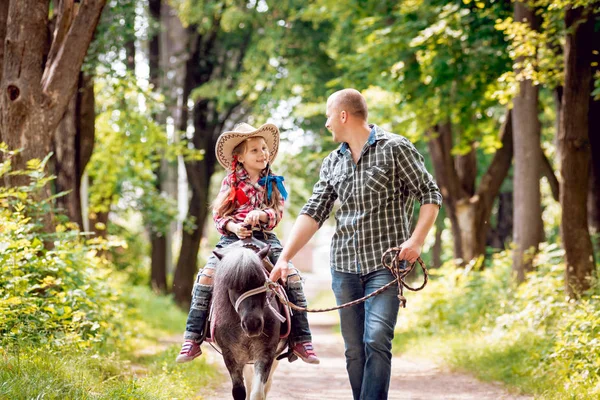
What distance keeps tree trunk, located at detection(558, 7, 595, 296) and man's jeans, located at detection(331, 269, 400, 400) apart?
482 cm

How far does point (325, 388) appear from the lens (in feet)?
32.3

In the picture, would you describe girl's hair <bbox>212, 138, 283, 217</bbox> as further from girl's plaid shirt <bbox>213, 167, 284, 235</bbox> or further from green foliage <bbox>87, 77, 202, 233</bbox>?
green foliage <bbox>87, 77, 202, 233</bbox>

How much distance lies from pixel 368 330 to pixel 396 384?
4666 mm

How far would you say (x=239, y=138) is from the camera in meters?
7.02

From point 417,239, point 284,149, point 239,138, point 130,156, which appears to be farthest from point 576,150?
point 284,149

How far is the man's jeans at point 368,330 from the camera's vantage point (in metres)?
5.77

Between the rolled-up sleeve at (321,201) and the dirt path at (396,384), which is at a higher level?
the rolled-up sleeve at (321,201)

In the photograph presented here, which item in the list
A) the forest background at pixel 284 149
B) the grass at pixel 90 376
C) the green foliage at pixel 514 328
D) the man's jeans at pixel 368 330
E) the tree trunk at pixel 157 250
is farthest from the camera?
the tree trunk at pixel 157 250

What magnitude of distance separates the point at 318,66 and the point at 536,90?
10.9 meters

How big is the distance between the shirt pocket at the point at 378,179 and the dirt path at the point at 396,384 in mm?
3490

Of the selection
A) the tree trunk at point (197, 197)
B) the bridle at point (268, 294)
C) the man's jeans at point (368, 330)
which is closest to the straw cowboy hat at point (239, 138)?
the bridle at point (268, 294)

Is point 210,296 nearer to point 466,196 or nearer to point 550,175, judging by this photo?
point 550,175

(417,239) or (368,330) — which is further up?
(417,239)

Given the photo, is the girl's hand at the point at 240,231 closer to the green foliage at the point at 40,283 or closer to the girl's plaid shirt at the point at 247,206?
the girl's plaid shirt at the point at 247,206
